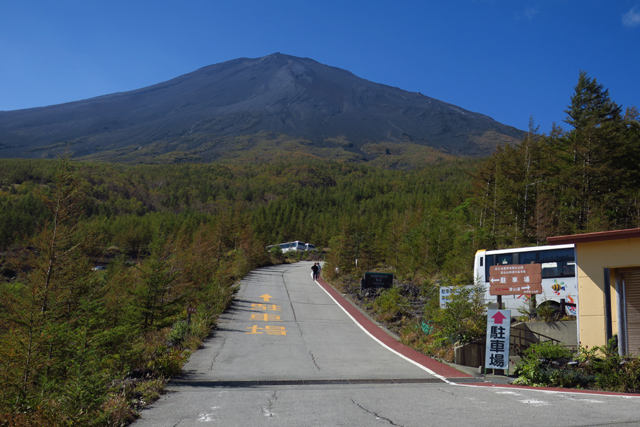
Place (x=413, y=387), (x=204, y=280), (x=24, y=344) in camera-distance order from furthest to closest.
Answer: (x=204, y=280)
(x=413, y=387)
(x=24, y=344)

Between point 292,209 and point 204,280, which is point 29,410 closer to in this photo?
point 204,280

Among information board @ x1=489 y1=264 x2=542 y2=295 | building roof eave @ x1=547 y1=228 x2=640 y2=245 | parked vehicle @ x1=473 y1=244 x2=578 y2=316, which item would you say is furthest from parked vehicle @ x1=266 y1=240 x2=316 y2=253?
building roof eave @ x1=547 y1=228 x2=640 y2=245

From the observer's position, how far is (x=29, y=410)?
21.0ft

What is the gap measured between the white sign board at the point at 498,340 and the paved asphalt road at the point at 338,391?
81cm

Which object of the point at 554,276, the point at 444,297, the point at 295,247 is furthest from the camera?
the point at 295,247

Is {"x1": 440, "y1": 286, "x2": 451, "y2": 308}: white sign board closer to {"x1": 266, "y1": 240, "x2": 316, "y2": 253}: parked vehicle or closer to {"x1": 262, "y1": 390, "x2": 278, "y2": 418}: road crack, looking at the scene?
{"x1": 262, "y1": 390, "x2": 278, "y2": 418}: road crack

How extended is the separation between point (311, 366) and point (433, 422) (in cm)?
637

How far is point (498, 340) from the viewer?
11.1 m

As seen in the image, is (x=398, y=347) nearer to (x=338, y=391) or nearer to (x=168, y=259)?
(x=338, y=391)

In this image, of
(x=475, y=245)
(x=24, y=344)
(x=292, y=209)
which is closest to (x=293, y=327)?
(x=24, y=344)

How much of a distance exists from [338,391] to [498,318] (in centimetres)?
478

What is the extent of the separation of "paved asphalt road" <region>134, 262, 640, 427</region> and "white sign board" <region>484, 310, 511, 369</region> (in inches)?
31.9

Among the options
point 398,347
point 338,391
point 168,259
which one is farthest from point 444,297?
point 168,259

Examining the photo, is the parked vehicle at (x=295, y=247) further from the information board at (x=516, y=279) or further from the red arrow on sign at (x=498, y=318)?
the red arrow on sign at (x=498, y=318)
